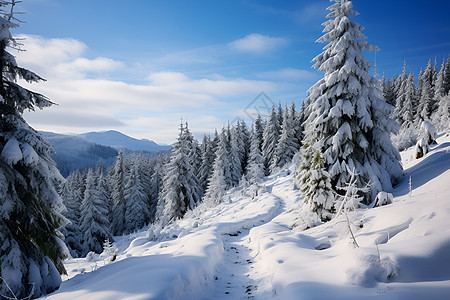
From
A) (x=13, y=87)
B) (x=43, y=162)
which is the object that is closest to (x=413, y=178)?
(x=43, y=162)

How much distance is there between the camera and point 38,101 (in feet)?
25.2

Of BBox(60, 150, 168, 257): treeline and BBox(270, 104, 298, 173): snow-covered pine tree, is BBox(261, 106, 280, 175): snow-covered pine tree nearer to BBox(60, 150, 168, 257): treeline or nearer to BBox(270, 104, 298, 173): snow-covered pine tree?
BBox(270, 104, 298, 173): snow-covered pine tree

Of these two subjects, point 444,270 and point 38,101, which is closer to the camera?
point 444,270

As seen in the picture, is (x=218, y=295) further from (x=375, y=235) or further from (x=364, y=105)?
(x=364, y=105)

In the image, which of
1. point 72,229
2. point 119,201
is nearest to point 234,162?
point 119,201

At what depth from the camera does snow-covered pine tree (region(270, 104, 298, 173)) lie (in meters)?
42.7

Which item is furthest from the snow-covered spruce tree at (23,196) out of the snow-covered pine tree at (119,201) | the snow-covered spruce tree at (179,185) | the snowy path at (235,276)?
the snow-covered pine tree at (119,201)

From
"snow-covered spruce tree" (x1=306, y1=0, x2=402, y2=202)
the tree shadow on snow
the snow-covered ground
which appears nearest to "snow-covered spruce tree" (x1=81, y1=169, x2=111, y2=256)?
the snow-covered ground

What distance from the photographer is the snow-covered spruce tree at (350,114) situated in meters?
12.2

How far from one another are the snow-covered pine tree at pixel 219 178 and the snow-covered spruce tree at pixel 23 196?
2581cm

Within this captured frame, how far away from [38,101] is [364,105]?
13.7 metres

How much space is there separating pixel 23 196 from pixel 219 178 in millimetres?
29594

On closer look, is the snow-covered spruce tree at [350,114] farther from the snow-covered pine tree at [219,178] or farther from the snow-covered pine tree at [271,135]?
the snow-covered pine tree at [271,135]

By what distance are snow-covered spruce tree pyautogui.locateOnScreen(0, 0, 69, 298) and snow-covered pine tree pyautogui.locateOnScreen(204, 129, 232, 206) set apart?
2581 centimetres
